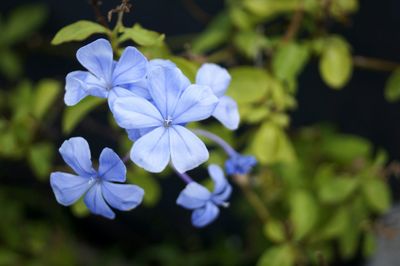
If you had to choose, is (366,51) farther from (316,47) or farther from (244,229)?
(244,229)

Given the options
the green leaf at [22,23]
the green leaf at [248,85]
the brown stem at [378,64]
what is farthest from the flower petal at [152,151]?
the green leaf at [22,23]

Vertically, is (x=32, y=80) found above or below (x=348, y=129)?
above

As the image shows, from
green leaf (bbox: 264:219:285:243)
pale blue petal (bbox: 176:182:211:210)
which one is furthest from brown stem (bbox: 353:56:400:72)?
pale blue petal (bbox: 176:182:211:210)

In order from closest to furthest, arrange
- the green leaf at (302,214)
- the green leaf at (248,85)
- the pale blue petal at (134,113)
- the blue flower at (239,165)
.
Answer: the pale blue petal at (134,113)
the blue flower at (239,165)
the green leaf at (248,85)
the green leaf at (302,214)

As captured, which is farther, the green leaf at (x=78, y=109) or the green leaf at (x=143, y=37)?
the green leaf at (x=78, y=109)

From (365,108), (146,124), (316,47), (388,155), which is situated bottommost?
(388,155)

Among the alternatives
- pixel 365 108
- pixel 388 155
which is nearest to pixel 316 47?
pixel 365 108

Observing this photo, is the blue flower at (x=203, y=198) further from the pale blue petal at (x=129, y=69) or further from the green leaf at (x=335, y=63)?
the green leaf at (x=335, y=63)

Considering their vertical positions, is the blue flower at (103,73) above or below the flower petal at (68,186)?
above

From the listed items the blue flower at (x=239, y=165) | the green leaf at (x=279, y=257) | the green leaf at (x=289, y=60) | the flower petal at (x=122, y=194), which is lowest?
the green leaf at (x=279, y=257)
